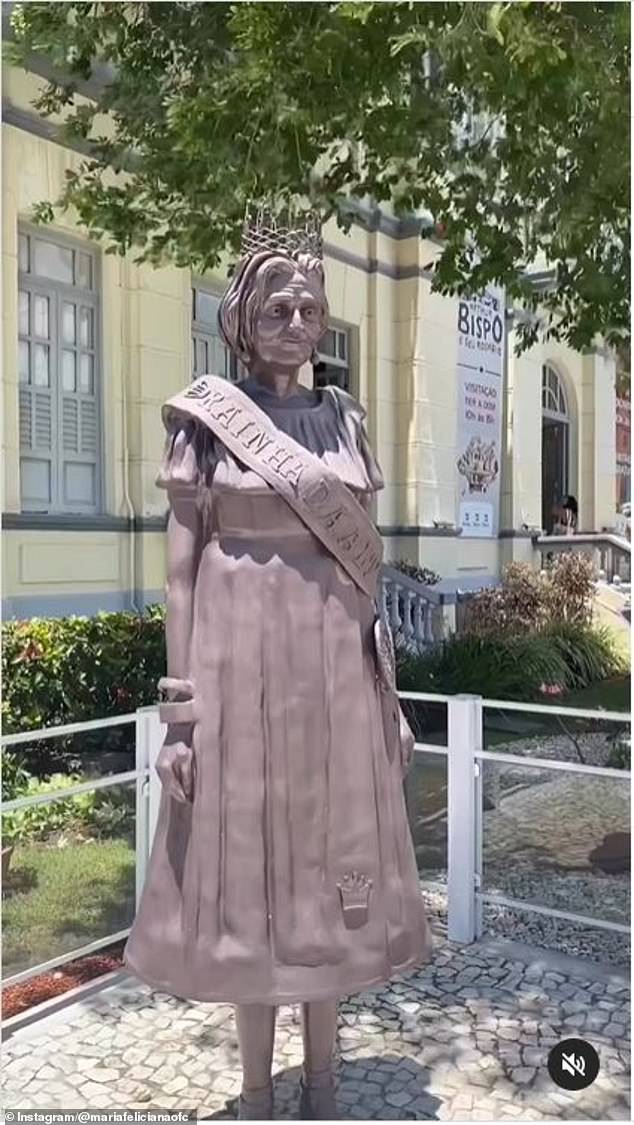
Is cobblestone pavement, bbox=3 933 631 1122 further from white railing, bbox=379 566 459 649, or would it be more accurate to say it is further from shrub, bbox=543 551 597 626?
shrub, bbox=543 551 597 626

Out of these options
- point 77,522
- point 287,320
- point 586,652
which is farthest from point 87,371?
point 287,320

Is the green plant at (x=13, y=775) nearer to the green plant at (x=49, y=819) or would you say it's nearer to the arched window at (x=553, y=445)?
the green plant at (x=49, y=819)

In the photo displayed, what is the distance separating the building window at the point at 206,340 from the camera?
10.4m

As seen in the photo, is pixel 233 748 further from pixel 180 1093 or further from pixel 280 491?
pixel 180 1093

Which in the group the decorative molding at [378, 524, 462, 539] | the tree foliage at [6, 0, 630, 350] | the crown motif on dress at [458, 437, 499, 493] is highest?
the tree foliage at [6, 0, 630, 350]

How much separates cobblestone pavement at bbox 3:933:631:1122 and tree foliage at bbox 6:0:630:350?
3.59 meters

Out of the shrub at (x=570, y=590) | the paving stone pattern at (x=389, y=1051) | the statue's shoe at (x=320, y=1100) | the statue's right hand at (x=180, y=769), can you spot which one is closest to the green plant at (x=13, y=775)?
the paving stone pattern at (x=389, y=1051)

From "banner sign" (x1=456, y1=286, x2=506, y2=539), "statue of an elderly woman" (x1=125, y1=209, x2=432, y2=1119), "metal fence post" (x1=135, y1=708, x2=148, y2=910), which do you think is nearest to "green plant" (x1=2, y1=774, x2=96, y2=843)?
"metal fence post" (x1=135, y1=708, x2=148, y2=910)

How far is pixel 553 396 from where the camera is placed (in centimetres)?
1872

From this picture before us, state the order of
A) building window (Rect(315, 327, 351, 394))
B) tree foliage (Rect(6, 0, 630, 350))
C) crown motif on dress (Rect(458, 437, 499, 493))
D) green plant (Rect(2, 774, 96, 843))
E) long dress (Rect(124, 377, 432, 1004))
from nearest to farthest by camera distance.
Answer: long dress (Rect(124, 377, 432, 1004)) → tree foliage (Rect(6, 0, 630, 350)) → green plant (Rect(2, 774, 96, 843)) → building window (Rect(315, 327, 351, 394)) → crown motif on dress (Rect(458, 437, 499, 493))

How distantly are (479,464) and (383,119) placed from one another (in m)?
10.2

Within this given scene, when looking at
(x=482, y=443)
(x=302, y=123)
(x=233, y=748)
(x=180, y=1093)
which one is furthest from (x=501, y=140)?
(x=482, y=443)

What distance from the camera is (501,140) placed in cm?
584

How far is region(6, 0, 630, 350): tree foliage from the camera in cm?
406
